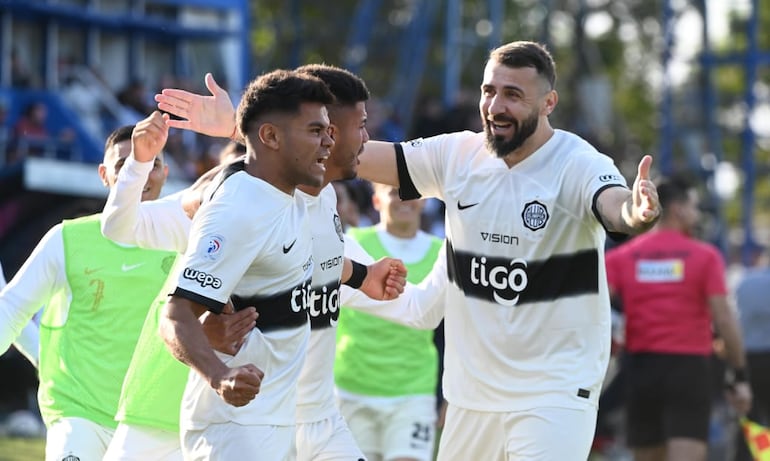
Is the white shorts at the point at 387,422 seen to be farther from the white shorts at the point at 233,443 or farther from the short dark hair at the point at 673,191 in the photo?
the white shorts at the point at 233,443

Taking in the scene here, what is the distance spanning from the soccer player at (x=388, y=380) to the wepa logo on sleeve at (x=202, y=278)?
3.82m

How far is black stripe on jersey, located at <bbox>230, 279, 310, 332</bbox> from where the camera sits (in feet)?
18.2

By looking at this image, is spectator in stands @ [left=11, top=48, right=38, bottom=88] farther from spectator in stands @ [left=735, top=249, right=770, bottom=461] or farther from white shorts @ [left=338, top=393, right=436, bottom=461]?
white shorts @ [left=338, top=393, right=436, bottom=461]

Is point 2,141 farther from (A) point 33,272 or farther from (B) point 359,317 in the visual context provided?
(A) point 33,272

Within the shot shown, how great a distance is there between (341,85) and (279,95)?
790mm

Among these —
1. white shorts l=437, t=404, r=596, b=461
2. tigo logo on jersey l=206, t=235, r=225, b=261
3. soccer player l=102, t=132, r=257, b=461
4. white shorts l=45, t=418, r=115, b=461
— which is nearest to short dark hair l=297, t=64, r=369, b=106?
soccer player l=102, t=132, r=257, b=461

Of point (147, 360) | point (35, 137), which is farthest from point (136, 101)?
point (147, 360)

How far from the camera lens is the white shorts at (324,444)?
6254mm

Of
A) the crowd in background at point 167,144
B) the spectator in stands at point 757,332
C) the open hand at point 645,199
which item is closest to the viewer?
the open hand at point 645,199

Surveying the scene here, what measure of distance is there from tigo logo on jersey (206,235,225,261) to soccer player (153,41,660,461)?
1.30 m

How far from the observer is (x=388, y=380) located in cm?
903

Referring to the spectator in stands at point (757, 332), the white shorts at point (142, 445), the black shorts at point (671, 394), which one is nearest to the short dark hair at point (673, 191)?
the black shorts at point (671, 394)

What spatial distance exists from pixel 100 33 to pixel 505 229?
19.7 m

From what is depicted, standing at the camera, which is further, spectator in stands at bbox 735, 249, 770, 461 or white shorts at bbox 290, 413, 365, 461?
spectator in stands at bbox 735, 249, 770, 461
